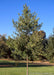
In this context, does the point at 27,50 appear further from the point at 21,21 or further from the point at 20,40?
the point at 21,21

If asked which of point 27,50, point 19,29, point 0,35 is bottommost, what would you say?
point 27,50

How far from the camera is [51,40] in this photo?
28.5 m

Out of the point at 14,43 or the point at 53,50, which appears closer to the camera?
the point at 14,43

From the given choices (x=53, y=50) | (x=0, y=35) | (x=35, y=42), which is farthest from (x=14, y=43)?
(x=0, y=35)

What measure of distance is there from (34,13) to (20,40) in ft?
8.77

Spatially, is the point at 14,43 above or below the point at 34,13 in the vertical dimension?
below

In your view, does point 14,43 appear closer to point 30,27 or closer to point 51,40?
point 30,27

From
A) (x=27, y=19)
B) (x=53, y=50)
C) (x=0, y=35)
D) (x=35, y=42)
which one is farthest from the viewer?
(x=0, y=35)

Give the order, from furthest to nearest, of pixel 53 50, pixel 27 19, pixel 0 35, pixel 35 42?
pixel 0 35
pixel 53 50
pixel 27 19
pixel 35 42

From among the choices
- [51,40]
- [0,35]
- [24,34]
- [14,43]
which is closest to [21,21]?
[24,34]

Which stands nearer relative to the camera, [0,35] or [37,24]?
[37,24]

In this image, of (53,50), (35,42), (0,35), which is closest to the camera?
(35,42)

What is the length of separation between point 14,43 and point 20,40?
573mm

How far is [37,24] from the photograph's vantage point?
10234mm
